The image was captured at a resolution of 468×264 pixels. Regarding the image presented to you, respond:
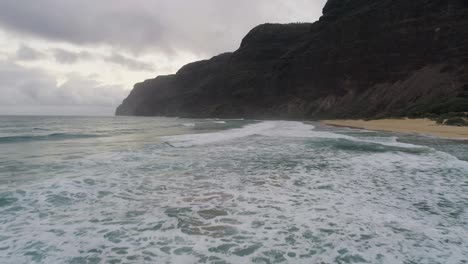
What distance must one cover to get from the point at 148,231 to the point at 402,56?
2626 inches

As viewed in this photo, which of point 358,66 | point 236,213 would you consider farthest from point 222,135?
point 358,66

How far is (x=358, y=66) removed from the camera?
6725cm

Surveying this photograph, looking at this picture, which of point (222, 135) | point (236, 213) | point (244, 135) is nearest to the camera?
point (236, 213)

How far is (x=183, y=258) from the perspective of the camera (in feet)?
13.8

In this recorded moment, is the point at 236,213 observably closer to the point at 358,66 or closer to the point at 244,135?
the point at 244,135

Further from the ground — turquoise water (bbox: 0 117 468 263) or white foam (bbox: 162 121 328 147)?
turquoise water (bbox: 0 117 468 263)

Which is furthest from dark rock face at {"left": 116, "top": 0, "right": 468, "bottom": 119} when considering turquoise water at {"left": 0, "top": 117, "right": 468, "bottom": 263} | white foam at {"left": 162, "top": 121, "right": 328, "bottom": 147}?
turquoise water at {"left": 0, "top": 117, "right": 468, "bottom": 263}

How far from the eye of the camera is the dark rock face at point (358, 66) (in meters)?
51.7

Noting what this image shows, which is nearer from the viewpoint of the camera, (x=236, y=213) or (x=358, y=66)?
(x=236, y=213)

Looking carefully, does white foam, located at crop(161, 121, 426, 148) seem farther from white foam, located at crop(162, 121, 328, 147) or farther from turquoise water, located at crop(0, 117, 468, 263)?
turquoise water, located at crop(0, 117, 468, 263)

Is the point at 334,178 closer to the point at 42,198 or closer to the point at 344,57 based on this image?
the point at 42,198

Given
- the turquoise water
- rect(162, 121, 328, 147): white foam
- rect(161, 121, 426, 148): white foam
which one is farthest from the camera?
rect(162, 121, 328, 147): white foam

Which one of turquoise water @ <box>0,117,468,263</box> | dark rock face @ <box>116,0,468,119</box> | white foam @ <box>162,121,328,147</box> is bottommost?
white foam @ <box>162,121,328,147</box>

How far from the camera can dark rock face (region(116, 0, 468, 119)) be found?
170 feet
